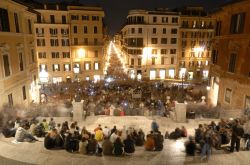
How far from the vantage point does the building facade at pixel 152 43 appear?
1821 inches

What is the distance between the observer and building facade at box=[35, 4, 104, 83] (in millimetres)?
40281

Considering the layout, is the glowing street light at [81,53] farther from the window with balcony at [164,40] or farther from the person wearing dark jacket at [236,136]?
the person wearing dark jacket at [236,136]

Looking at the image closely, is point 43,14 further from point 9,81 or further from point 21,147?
point 21,147

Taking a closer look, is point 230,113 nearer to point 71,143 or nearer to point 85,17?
point 71,143

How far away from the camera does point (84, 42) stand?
42.3m

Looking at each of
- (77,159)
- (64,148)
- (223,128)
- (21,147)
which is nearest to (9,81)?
(21,147)

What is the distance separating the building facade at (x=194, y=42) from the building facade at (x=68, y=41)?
19.5 metres

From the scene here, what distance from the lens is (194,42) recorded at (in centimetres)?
5056

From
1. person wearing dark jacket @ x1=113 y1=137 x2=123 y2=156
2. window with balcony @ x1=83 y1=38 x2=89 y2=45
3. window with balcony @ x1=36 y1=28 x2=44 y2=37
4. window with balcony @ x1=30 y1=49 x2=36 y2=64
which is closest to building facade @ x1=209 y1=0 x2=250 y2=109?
person wearing dark jacket @ x1=113 y1=137 x2=123 y2=156

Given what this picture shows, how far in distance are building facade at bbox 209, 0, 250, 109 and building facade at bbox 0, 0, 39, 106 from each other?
19.1 m

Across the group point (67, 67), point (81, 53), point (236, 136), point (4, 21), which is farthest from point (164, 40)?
point (236, 136)

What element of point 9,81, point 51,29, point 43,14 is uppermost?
point 43,14

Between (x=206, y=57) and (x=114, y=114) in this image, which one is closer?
(x=114, y=114)

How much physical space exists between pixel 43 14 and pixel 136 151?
3636 cm
